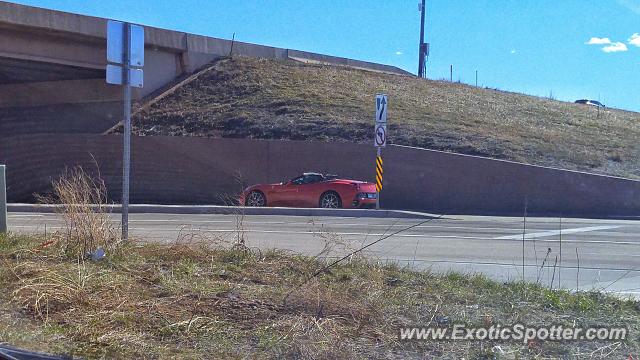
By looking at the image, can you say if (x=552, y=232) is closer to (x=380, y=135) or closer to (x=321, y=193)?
(x=380, y=135)

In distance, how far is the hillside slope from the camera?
3209 cm

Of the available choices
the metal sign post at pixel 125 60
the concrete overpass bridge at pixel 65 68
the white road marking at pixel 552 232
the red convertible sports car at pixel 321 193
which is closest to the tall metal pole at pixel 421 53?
the concrete overpass bridge at pixel 65 68

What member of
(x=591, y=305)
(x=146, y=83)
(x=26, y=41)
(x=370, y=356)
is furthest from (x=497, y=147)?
(x=370, y=356)

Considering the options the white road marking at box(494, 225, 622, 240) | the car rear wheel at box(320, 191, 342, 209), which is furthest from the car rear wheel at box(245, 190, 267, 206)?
the white road marking at box(494, 225, 622, 240)

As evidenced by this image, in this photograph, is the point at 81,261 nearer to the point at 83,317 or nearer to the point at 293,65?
the point at 83,317

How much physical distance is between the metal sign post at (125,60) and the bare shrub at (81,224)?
2.19 ft

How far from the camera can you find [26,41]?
3278 centimetres

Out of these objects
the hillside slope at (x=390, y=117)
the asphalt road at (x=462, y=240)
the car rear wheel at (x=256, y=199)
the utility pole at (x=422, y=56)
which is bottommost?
the asphalt road at (x=462, y=240)

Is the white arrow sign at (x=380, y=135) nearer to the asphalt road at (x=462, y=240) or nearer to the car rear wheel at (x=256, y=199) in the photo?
the asphalt road at (x=462, y=240)

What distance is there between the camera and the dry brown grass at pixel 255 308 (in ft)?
20.7

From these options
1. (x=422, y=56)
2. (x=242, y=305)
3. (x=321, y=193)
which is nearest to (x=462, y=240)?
(x=321, y=193)

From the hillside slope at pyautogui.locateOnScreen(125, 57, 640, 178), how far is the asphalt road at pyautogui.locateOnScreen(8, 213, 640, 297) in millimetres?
7326

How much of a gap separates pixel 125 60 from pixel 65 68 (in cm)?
2616

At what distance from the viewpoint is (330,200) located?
87.8 feet
